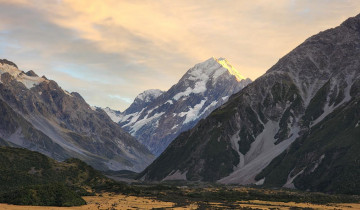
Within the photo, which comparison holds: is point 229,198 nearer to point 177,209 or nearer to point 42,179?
point 177,209

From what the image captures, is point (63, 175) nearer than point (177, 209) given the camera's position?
No

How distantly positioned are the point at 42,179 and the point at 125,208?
56639 mm

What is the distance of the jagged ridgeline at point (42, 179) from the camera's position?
373 feet

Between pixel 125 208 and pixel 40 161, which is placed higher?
pixel 40 161

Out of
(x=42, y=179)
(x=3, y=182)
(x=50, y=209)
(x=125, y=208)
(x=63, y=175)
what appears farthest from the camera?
(x=63, y=175)

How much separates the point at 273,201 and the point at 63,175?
242 feet

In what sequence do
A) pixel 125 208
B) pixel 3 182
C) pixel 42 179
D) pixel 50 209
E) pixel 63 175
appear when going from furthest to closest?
1. pixel 63 175
2. pixel 42 179
3. pixel 3 182
4. pixel 125 208
5. pixel 50 209

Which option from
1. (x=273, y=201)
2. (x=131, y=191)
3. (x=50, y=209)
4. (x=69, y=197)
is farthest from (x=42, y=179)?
(x=273, y=201)

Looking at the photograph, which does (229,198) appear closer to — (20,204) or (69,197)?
(69,197)

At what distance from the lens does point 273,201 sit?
160125mm

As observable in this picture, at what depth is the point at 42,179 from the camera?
517ft

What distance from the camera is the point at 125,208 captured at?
112 meters

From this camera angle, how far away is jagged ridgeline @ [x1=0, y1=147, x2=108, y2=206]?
373ft

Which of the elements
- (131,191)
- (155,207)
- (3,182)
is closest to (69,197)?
(155,207)
